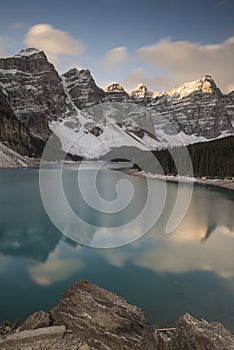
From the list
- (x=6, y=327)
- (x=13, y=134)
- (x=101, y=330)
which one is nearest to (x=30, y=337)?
(x=101, y=330)

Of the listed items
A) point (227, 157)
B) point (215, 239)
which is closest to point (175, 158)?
point (227, 157)

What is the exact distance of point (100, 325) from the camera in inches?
276

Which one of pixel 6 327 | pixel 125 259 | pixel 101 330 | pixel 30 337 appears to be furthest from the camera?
pixel 125 259

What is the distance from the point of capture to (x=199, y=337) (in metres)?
5.27

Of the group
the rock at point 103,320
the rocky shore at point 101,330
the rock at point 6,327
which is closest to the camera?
the rocky shore at point 101,330

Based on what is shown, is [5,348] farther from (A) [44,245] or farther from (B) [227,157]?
(B) [227,157]

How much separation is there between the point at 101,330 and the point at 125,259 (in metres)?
10.3

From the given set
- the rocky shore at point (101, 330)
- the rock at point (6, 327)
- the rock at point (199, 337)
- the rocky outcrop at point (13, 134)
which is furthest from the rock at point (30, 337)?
the rocky outcrop at point (13, 134)

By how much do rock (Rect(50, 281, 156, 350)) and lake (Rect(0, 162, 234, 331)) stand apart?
11.6ft

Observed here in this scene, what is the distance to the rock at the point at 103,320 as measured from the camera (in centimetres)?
669

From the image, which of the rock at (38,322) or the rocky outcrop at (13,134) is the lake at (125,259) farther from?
the rocky outcrop at (13,134)

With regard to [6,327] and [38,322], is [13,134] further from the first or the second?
[38,322]

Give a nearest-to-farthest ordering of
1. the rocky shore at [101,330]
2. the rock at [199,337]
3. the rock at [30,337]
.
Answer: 1. the rock at [199,337]
2. the rocky shore at [101,330]
3. the rock at [30,337]

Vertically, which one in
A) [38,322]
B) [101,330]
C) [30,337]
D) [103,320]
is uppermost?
[103,320]
